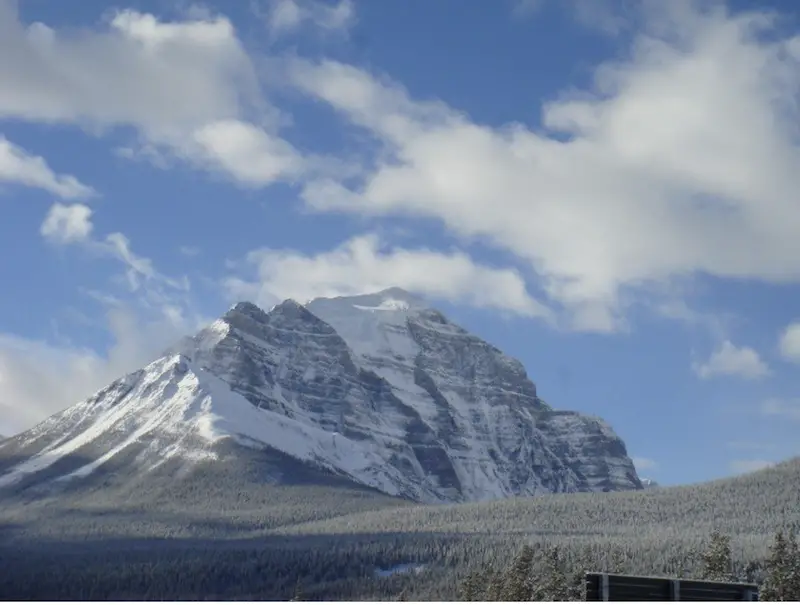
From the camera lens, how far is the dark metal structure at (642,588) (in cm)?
5325

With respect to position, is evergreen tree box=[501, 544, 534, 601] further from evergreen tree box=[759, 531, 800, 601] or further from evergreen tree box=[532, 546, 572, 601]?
evergreen tree box=[759, 531, 800, 601]

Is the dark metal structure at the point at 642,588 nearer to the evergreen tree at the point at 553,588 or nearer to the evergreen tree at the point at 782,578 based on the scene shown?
the evergreen tree at the point at 782,578

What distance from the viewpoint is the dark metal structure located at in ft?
175

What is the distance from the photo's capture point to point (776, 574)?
124 meters

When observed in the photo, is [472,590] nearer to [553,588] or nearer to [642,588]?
[553,588]

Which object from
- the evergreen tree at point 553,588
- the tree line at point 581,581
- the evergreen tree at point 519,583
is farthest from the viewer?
the evergreen tree at point 553,588

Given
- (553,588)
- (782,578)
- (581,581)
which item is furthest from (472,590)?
(782,578)

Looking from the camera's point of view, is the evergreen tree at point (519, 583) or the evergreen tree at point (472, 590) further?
the evergreen tree at point (472, 590)

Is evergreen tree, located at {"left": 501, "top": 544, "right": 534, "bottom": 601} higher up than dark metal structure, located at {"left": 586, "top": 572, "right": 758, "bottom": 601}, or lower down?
higher up

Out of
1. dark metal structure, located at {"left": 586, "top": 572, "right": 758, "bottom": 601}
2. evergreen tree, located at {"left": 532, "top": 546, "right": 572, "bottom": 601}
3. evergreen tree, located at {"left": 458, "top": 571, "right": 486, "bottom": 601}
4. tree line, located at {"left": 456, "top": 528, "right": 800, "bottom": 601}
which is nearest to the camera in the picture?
dark metal structure, located at {"left": 586, "top": 572, "right": 758, "bottom": 601}

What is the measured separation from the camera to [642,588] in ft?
178

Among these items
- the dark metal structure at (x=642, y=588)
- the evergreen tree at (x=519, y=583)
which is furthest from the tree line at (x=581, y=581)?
the dark metal structure at (x=642, y=588)

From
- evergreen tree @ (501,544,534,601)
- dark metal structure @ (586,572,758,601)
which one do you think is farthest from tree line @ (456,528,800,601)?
dark metal structure @ (586,572,758,601)

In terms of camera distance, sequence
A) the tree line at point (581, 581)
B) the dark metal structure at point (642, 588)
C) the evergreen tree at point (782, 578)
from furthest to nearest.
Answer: the tree line at point (581, 581) → the evergreen tree at point (782, 578) → the dark metal structure at point (642, 588)
